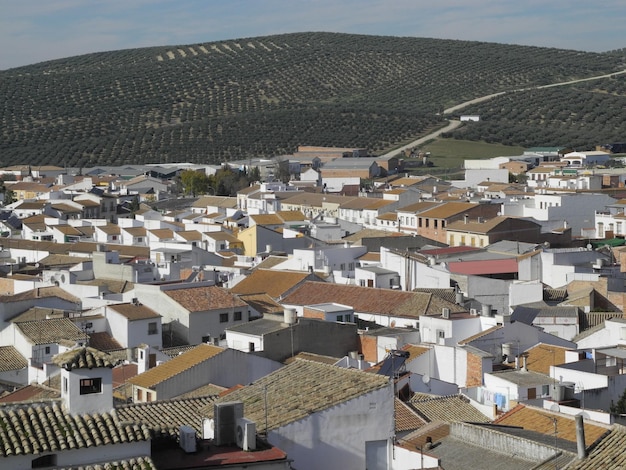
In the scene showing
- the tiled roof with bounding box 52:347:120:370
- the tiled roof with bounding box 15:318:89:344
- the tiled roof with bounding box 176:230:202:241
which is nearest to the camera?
the tiled roof with bounding box 52:347:120:370

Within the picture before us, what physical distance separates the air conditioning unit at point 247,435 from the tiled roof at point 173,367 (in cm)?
995

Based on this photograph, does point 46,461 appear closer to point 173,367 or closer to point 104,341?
point 173,367

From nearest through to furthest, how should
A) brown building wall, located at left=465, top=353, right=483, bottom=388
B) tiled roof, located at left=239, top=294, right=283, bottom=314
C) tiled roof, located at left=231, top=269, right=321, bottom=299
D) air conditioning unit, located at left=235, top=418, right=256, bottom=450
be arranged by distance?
1. air conditioning unit, located at left=235, top=418, right=256, bottom=450
2. brown building wall, located at left=465, top=353, right=483, bottom=388
3. tiled roof, located at left=239, top=294, right=283, bottom=314
4. tiled roof, located at left=231, top=269, right=321, bottom=299

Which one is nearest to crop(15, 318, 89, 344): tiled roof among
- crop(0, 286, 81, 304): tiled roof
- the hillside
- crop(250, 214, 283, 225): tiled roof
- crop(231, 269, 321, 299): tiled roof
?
crop(0, 286, 81, 304): tiled roof

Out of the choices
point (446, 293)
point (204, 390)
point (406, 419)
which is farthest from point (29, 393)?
point (446, 293)

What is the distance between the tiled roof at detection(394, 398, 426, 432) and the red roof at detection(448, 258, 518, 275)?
2123 centimetres

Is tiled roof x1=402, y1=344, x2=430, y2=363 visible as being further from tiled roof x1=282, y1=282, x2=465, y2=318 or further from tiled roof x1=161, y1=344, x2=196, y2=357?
tiled roof x1=161, y1=344, x2=196, y2=357

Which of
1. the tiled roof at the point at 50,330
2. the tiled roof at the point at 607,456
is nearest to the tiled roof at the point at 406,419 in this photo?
the tiled roof at the point at 607,456

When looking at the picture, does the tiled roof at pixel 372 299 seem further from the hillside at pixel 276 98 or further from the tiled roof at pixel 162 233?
the hillside at pixel 276 98

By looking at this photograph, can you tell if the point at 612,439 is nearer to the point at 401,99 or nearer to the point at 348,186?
the point at 348,186

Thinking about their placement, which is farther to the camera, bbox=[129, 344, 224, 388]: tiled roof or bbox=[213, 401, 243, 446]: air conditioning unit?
bbox=[129, 344, 224, 388]: tiled roof

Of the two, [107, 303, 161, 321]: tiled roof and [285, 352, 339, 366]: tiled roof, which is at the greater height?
[107, 303, 161, 321]: tiled roof

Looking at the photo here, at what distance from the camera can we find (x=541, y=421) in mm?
17297

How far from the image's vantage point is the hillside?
126 meters
